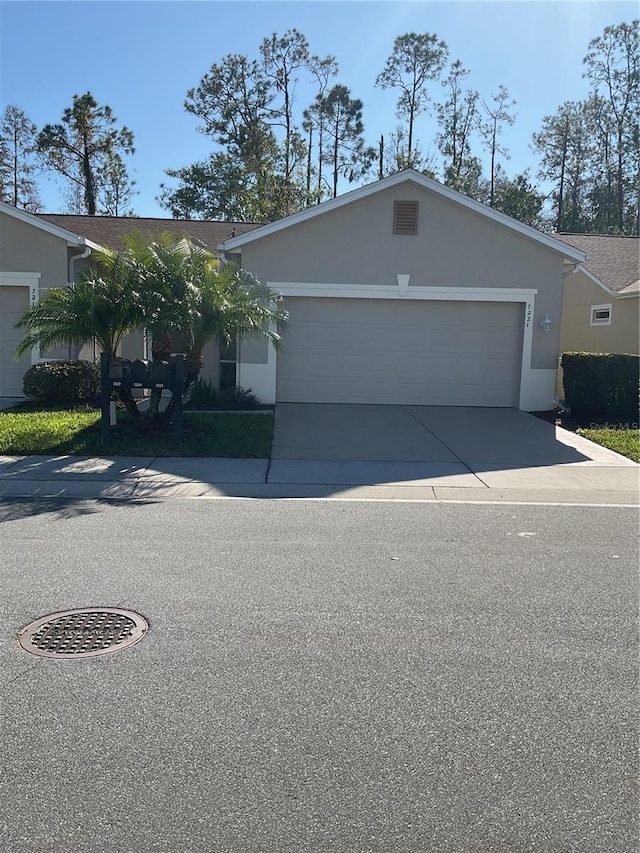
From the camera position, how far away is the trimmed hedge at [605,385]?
1414cm

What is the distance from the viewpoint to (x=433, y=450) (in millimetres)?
11234

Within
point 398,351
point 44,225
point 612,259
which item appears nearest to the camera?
point 44,225

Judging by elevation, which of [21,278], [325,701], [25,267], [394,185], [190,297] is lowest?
[325,701]

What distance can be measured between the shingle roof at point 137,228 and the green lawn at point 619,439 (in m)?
11.2

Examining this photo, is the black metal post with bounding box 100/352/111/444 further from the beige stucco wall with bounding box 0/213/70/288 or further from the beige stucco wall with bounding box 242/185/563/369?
the beige stucco wall with bounding box 0/213/70/288

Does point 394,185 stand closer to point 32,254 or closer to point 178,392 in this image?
point 178,392

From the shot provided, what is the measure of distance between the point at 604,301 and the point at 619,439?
8.55 metres

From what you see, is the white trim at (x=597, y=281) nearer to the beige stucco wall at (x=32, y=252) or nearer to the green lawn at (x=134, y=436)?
the green lawn at (x=134, y=436)

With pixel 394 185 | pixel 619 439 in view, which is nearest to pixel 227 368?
pixel 394 185

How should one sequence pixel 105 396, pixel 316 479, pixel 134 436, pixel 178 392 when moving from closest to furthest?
1. pixel 316 479
2. pixel 105 396
3. pixel 178 392
4. pixel 134 436

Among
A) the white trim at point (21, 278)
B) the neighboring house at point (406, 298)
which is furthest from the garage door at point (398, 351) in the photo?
the white trim at point (21, 278)

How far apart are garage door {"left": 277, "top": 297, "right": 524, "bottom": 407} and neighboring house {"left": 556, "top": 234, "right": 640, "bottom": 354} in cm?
476

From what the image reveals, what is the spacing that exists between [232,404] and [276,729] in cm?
1158

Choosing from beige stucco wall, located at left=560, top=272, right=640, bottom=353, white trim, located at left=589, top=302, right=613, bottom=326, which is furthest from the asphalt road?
white trim, located at left=589, top=302, right=613, bottom=326
